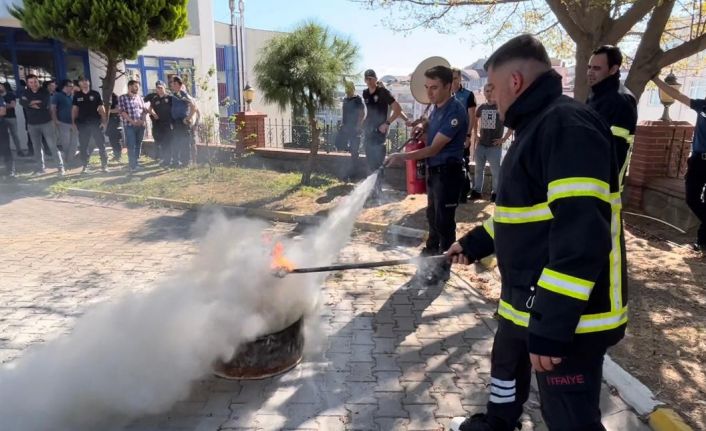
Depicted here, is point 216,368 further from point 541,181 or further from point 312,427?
point 541,181

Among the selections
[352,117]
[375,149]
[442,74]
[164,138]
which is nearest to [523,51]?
[442,74]

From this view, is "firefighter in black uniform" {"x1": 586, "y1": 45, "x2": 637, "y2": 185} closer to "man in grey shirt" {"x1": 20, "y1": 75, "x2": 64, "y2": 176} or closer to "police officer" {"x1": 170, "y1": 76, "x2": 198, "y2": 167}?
"police officer" {"x1": 170, "y1": 76, "x2": 198, "y2": 167}

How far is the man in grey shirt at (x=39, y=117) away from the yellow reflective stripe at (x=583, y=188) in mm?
11755

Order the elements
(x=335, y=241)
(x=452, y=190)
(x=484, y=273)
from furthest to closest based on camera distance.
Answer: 1. (x=335, y=241)
2. (x=484, y=273)
3. (x=452, y=190)

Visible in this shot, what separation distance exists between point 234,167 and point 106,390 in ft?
29.4

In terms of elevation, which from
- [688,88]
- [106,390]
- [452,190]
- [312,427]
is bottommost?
[312,427]

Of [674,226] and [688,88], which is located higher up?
[688,88]

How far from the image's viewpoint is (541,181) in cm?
203

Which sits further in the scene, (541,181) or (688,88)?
(688,88)

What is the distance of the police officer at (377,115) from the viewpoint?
9141 mm

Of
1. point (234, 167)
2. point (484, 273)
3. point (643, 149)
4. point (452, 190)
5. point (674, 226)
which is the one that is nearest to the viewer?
point (452, 190)

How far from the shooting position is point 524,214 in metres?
2.13

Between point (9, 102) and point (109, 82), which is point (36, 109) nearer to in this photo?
point (9, 102)

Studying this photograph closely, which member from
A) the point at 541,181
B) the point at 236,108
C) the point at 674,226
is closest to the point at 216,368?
the point at 541,181
